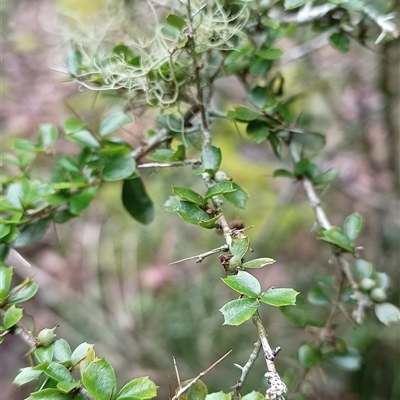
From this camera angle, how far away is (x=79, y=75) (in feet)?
1.75

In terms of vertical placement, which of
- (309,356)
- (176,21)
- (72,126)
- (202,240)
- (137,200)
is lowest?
(202,240)

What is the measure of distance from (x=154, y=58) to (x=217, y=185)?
0.21m

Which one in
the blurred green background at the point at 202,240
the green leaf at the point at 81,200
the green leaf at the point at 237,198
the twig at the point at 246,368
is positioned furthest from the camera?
the blurred green background at the point at 202,240

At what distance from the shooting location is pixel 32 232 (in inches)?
21.8

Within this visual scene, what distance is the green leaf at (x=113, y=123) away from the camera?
0.57 metres

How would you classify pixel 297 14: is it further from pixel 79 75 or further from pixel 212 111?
pixel 79 75

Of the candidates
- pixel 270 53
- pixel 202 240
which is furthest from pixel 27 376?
pixel 202 240

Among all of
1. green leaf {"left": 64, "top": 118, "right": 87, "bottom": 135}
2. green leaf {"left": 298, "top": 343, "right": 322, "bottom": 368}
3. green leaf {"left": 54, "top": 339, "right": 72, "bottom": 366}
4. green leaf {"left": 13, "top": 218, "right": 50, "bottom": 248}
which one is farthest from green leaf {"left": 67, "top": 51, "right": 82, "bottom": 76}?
green leaf {"left": 298, "top": 343, "right": 322, "bottom": 368}

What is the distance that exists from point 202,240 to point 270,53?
932mm

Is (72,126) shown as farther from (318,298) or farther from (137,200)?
(318,298)

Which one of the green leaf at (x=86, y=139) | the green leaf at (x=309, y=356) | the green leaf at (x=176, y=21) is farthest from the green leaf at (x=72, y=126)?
the green leaf at (x=309, y=356)

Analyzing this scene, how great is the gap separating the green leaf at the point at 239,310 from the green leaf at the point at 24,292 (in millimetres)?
193

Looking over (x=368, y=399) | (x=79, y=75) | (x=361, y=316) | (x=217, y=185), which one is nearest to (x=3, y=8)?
(x=79, y=75)

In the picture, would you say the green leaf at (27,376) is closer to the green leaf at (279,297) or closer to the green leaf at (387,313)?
the green leaf at (279,297)
